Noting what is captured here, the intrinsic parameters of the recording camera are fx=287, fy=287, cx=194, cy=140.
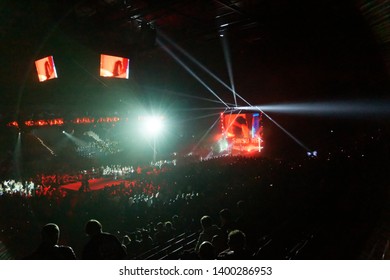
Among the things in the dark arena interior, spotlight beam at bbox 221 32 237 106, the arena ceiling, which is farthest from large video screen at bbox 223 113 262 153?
the arena ceiling

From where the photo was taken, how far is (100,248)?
3.16m

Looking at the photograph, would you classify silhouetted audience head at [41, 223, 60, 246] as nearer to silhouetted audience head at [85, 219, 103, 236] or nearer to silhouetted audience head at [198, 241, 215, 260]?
silhouetted audience head at [85, 219, 103, 236]

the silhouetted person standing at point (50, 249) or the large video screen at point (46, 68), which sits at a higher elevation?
the large video screen at point (46, 68)

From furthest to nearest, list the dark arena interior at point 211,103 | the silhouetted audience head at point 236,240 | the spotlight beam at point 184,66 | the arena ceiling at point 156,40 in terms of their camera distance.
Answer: the spotlight beam at point 184,66, the arena ceiling at point 156,40, the dark arena interior at point 211,103, the silhouetted audience head at point 236,240

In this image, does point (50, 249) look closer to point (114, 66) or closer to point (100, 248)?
point (100, 248)

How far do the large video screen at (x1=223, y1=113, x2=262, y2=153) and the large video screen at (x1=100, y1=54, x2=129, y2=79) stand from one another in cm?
780

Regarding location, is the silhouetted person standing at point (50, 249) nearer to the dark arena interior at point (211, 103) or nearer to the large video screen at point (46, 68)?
the dark arena interior at point (211, 103)

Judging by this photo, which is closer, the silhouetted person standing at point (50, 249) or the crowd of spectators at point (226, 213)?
the silhouetted person standing at point (50, 249)

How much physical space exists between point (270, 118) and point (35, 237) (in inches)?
427

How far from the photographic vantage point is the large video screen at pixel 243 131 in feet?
46.6

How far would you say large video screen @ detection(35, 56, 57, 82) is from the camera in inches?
277

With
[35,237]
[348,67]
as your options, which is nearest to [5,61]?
[35,237]

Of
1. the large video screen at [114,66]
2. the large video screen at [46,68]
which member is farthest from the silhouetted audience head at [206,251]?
the large video screen at [46,68]

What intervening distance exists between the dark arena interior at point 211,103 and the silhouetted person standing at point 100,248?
32 millimetres
